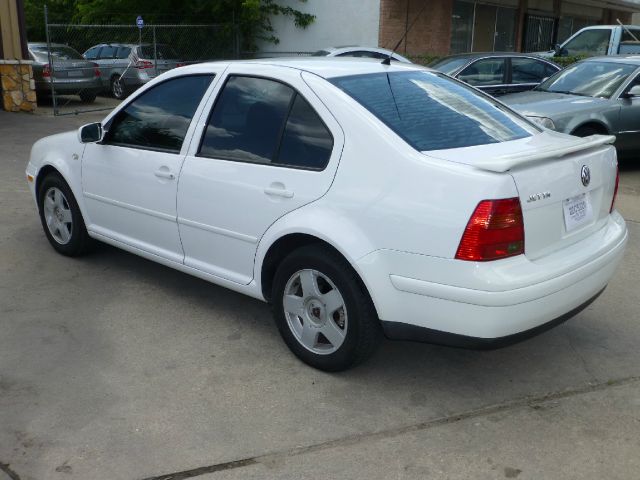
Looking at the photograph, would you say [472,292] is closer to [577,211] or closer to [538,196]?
[538,196]

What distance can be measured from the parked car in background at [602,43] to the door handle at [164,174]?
13.8m

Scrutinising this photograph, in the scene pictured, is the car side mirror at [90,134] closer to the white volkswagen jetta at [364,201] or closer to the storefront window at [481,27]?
the white volkswagen jetta at [364,201]

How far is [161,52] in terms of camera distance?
1898 cm

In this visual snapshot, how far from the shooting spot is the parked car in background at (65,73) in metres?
16.6

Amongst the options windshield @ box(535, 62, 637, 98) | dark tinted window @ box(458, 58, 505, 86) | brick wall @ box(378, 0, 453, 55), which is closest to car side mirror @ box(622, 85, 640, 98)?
windshield @ box(535, 62, 637, 98)

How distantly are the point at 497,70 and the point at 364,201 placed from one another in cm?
958

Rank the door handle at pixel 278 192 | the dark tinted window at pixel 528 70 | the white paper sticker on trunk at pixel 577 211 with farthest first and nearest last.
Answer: the dark tinted window at pixel 528 70, the door handle at pixel 278 192, the white paper sticker on trunk at pixel 577 211

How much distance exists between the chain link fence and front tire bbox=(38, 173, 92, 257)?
9863mm

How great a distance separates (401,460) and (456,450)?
267mm

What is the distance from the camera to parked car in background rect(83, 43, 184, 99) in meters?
18.3

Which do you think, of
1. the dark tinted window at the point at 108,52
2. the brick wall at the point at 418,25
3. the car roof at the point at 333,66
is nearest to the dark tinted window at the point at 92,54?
the dark tinted window at the point at 108,52

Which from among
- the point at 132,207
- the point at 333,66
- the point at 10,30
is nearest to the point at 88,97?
the point at 10,30

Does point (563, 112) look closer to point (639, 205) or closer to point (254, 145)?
point (639, 205)

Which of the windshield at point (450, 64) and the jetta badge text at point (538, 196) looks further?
the windshield at point (450, 64)
